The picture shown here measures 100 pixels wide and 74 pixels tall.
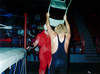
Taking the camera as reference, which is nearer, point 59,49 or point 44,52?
point 59,49

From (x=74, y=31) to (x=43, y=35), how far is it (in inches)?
178

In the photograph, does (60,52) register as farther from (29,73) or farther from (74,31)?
(74,31)

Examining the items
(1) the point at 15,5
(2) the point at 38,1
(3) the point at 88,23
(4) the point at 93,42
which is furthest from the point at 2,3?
(4) the point at 93,42

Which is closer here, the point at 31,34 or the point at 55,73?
the point at 55,73

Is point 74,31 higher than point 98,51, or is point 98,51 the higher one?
point 74,31

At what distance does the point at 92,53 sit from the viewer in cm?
522

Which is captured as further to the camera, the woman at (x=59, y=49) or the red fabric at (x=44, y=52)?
the red fabric at (x=44, y=52)

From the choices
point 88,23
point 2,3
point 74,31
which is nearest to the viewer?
point 74,31

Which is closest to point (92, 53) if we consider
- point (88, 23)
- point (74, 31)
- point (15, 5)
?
point (74, 31)

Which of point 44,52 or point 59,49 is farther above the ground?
point 59,49

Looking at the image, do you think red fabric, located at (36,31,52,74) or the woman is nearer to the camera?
the woman

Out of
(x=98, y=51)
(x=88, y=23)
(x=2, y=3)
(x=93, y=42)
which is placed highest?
(x=2, y=3)

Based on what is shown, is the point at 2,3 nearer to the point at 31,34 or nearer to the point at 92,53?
the point at 31,34

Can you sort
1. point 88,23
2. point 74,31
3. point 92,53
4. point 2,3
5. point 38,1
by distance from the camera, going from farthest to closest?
point 38,1
point 2,3
point 88,23
point 74,31
point 92,53
